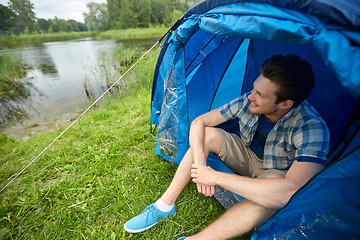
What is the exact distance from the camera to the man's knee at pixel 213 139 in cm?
129

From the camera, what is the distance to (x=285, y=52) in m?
1.48

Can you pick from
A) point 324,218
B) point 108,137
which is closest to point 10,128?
point 108,137

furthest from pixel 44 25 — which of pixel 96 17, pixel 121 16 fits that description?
pixel 121 16

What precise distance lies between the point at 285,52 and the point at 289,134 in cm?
75

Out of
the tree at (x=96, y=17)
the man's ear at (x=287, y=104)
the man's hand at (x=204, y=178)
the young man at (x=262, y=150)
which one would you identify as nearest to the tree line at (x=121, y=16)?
the tree at (x=96, y=17)

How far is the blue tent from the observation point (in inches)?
24.4

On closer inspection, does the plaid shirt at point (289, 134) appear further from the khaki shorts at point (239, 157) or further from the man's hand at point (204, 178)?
the man's hand at point (204, 178)

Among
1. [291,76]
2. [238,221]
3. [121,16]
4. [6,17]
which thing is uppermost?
[121,16]

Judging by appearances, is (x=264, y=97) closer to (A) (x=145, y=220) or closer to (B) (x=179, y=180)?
(B) (x=179, y=180)

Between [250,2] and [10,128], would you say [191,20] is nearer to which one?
[250,2]

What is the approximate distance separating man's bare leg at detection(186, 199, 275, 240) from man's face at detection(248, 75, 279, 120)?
0.55 metres

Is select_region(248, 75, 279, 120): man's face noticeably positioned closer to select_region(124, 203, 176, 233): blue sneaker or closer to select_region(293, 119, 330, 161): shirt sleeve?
select_region(293, 119, 330, 161): shirt sleeve

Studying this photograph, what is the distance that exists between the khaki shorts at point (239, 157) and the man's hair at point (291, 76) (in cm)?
45

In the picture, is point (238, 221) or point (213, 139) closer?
point (238, 221)
